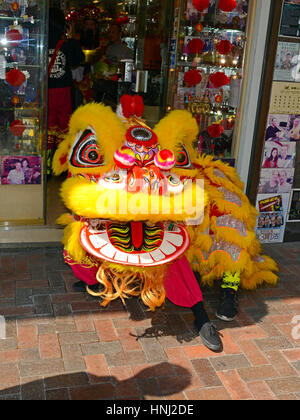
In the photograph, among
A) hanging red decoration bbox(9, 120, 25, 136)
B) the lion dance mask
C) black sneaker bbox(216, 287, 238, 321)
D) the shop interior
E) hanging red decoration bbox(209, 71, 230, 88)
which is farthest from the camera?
the shop interior

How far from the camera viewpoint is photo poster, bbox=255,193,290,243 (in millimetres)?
5312

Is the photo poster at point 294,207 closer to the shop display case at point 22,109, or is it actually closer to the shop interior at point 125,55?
the shop interior at point 125,55

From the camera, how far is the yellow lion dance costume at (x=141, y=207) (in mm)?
3109

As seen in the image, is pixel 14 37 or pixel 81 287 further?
pixel 14 37

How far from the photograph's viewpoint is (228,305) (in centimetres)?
378

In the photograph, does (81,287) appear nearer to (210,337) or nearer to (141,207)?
(210,337)

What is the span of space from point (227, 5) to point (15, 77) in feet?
7.43

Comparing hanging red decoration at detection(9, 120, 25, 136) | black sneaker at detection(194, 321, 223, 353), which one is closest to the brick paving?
black sneaker at detection(194, 321, 223, 353)

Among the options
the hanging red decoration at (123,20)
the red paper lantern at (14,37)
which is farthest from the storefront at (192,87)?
the hanging red decoration at (123,20)

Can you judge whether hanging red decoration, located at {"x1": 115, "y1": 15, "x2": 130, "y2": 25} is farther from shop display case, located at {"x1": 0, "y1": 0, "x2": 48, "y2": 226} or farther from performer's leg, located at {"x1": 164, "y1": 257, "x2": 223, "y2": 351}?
performer's leg, located at {"x1": 164, "y1": 257, "x2": 223, "y2": 351}

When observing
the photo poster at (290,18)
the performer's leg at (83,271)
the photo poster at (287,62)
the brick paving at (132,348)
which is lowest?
the brick paving at (132,348)

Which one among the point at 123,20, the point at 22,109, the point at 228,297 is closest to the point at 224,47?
the point at 22,109

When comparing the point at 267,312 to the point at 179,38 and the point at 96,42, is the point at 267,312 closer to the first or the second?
→ the point at 179,38

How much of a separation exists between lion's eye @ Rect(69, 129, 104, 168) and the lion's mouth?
1.31 feet
